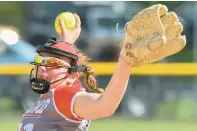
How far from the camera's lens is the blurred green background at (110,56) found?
1047 centimetres

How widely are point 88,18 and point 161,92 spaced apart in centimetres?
167

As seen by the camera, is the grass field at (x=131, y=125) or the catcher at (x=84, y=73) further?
the grass field at (x=131, y=125)

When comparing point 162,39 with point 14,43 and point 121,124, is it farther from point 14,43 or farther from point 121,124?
point 14,43

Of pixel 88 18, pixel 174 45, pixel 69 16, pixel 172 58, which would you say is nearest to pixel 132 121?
pixel 172 58

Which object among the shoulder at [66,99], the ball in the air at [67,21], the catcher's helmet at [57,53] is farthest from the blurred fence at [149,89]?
the shoulder at [66,99]

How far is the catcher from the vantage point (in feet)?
9.84

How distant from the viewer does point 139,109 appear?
10586 mm

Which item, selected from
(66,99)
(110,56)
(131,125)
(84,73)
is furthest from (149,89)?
(66,99)

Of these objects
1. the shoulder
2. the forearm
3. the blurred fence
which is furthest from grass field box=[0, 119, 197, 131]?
the forearm

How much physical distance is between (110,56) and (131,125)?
1.35 meters

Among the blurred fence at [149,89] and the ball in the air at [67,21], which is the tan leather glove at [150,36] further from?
the blurred fence at [149,89]

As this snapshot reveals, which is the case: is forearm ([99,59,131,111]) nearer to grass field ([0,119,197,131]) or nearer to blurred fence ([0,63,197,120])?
grass field ([0,119,197,131])

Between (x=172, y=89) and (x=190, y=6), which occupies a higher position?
(x=190, y=6)

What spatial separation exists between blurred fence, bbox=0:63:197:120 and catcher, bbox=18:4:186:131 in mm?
6766
